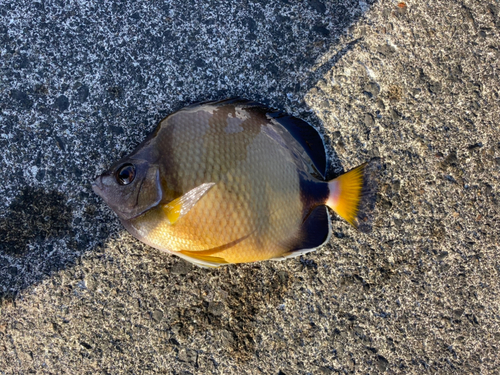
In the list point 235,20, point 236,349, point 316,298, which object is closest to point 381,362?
point 316,298

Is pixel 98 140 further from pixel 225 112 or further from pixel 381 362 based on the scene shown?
pixel 381 362

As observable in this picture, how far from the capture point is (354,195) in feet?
6.27

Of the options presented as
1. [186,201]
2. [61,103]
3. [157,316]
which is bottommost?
[157,316]

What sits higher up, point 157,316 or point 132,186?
point 132,186

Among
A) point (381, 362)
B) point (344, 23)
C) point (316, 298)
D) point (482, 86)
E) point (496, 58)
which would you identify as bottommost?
point (381, 362)

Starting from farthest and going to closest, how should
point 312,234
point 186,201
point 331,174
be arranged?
point 331,174
point 312,234
point 186,201

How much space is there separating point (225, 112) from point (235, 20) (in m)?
0.66

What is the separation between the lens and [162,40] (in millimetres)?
1992

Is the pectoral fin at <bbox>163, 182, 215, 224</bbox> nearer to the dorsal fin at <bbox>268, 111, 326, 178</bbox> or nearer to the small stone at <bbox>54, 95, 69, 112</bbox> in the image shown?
the dorsal fin at <bbox>268, 111, 326, 178</bbox>

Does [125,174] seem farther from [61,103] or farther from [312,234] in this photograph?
[312,234]

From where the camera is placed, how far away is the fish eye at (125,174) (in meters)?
1.61

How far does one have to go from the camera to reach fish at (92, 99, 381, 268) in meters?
1.59

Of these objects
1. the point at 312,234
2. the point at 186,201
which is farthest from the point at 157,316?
the point at 312,234

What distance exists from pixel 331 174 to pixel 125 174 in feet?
3.73
